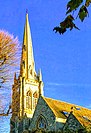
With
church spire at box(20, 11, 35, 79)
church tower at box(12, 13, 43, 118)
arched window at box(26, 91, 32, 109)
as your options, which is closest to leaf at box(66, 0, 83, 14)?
church tower at box(12, 13, 43, 118)

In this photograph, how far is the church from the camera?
36.9 metres

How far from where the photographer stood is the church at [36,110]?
3694 cm

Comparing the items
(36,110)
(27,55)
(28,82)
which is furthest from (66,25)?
(27,55)

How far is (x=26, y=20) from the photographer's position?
7444 centimetres

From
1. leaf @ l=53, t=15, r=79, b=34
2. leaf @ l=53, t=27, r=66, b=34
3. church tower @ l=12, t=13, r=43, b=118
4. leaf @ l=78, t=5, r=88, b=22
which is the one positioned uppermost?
church tower @ l=12, t=13, r=43, b=118

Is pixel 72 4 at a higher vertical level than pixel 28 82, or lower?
lower

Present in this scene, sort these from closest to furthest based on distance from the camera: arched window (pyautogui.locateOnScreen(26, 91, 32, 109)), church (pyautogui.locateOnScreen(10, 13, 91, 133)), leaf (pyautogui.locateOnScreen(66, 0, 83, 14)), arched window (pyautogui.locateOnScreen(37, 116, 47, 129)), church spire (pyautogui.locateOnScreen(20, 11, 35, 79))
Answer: leaf (pyautogui.locateOnScreen(66, 0, 83, 14)) < church (pyautogui.locateOnScreen(10, 13, 91, 133)) < arched window (pyautogui.locateOnScreen(37, 116, 47, 129)) < arched window (pyautogui.locateOnScreen(26, 91, 32, 109)) < church spire (pyautogui.locateOnScreen(20, 11, 35, 79))

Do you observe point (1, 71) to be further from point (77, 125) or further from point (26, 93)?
point (26, 93)

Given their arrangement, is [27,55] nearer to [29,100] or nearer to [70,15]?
[29,100]

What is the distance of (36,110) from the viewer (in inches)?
1831

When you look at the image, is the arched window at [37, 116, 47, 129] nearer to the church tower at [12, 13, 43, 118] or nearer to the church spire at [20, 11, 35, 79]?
the church tower at [12, 13, 43, 118]

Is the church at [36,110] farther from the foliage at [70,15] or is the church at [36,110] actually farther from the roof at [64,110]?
the foliage at [70,15]

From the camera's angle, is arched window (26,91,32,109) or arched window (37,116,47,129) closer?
arched window (37,116,47,129)

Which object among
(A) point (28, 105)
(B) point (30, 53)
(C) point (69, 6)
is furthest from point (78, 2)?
(B) point (30, 53)
